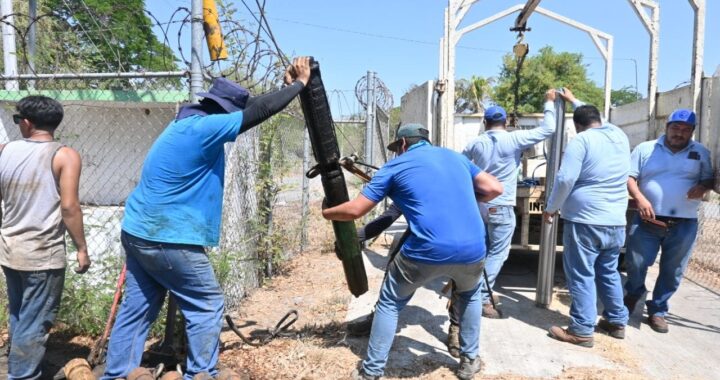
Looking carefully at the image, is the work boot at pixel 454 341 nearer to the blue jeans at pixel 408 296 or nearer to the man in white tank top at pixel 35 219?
the blue jeans at pixel 408 296

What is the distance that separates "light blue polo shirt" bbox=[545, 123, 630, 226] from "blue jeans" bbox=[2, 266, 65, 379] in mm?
3671

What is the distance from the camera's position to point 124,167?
644cm

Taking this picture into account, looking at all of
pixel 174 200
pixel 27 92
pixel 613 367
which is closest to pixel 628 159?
pixel 613 367

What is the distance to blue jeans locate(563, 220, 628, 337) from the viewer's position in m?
3.85

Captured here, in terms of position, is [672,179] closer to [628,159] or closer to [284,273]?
[628,159]

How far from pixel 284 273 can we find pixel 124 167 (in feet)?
8.33

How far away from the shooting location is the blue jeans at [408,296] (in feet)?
10.1

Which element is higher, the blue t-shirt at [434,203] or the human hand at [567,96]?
the human hand at [567,96]

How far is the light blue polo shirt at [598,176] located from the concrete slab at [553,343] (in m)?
1.00

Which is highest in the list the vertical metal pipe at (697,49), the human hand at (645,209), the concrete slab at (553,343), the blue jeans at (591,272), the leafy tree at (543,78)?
the leafy tree at (543,78)

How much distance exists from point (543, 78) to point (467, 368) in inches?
1139

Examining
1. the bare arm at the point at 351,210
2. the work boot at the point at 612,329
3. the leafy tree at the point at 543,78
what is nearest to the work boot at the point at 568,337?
the work boot at the point at 612,329

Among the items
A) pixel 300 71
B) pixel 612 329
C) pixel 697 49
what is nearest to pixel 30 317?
pixel 300 71

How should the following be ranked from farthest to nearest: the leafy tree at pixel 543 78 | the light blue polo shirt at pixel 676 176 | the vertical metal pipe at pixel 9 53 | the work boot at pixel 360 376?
1. the leafy tree at pixel 543 78
2. the vertical metal pipe at pixel 9 53
3. the light blue polo shirt at pixel 676 176
4. the work boot at pixel 360 376
